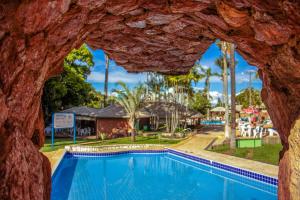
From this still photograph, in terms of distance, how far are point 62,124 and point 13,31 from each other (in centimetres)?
1685

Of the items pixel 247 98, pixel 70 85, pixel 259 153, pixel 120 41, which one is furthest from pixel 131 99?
pixel 247 98

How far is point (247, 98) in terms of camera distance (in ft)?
200

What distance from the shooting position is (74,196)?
884cm

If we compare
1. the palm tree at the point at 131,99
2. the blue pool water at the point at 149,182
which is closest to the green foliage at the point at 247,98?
the palm tree at the point at 131,99

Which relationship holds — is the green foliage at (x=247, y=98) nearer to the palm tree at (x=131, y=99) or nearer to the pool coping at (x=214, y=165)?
the palm tree at (x=131, y=99)

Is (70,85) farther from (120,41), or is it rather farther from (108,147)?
(120,41)

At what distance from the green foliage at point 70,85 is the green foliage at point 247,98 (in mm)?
39792

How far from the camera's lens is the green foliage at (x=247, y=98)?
55.1 metres

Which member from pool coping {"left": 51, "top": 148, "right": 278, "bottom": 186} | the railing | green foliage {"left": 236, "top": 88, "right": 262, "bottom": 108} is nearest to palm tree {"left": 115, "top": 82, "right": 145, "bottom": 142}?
the railing

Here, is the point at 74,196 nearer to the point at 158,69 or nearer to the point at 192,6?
the point at 158,69

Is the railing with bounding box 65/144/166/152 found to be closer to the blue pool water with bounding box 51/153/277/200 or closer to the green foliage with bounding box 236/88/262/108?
the blue pool water with bounding box 51/153/277/200

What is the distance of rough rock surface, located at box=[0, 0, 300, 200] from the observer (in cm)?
254

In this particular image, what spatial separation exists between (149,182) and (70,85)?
1607cm

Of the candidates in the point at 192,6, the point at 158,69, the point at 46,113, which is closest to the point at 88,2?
the point at 192,6
